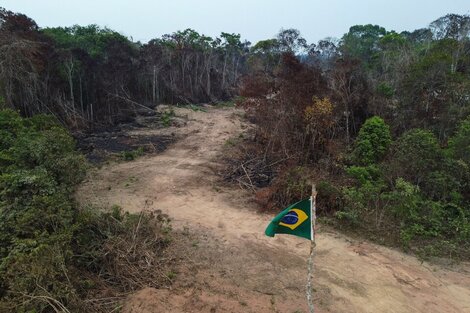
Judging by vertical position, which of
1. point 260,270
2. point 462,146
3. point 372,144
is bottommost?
point 260,270

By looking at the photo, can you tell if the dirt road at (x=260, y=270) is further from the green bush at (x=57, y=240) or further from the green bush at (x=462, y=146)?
the green bush at (x=462, y=146)

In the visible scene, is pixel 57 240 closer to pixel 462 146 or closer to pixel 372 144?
pixel 372 144

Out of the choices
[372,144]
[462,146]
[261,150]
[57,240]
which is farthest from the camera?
[261,150]

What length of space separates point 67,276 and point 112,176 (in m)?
7.09

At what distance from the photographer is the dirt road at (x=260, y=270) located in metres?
6.16

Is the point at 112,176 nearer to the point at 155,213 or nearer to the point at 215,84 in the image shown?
the point at 155,213

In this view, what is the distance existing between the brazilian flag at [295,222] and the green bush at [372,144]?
8626 millimetres

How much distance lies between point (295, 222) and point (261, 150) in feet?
31.6

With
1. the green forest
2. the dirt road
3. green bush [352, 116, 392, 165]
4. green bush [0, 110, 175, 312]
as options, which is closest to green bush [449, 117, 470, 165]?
the green forest

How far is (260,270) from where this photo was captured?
7.10m

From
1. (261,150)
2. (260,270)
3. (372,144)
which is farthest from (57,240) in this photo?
(372,144)

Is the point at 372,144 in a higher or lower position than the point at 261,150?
higher

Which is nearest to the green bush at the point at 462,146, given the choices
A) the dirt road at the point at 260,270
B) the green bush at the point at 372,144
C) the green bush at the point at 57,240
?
the green bush at the point at 372,144

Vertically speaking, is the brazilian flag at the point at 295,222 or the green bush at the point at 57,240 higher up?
the brazilian flag at the point at 295,222
